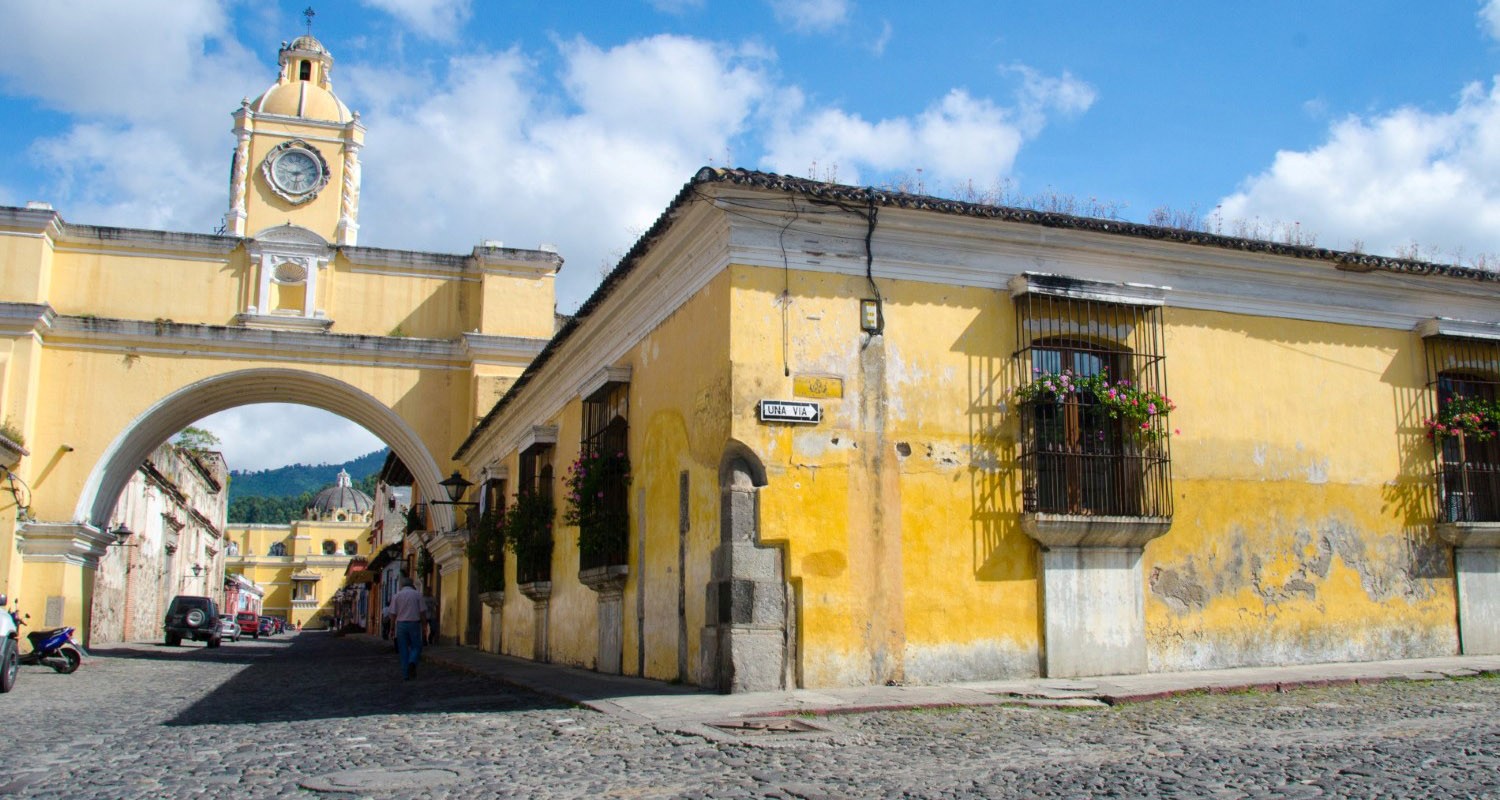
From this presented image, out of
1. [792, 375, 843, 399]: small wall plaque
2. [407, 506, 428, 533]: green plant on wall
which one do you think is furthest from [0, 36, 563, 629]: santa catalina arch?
[792, 375, 843, 399]: small wall plaque

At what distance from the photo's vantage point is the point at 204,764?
6.30m

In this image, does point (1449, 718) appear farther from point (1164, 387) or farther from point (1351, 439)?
point (1351, 439)

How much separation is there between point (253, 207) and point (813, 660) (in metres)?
19.8

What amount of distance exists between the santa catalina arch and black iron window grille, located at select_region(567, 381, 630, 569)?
10.9 m

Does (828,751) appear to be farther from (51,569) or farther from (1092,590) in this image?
(51,569)

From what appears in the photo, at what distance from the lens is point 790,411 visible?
9.12 metres

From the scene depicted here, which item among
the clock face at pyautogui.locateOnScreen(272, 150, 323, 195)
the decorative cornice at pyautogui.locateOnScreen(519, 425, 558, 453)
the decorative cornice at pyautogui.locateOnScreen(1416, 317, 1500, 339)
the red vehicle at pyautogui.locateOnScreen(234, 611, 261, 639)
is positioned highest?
the clock face at pyautogui.locateOnScreen(272, 150, 323, 195)

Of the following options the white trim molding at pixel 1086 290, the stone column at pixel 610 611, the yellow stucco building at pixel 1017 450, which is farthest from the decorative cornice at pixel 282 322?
the white trim molding at pixel 1086 290

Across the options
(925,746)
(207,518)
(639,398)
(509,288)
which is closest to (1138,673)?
(925,746)

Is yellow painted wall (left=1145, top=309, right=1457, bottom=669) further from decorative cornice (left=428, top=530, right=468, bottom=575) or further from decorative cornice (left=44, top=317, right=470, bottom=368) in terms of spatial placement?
decorative cornice (left=44, top=317, right=470, bottom=368)

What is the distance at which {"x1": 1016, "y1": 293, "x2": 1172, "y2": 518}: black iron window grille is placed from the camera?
9.89m

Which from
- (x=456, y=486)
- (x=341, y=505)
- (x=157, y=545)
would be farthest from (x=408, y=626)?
(x=341, y=505)

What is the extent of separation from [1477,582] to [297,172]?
21.9 metres

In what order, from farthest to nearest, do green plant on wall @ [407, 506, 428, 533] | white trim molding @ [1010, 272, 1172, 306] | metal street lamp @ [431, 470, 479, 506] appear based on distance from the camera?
green plant on wall @ [407, 506, 428, 533] → metal street lamp @ [431, 470, 479, 506] → white trim molding @ [1010, 272, 1172, 306]
